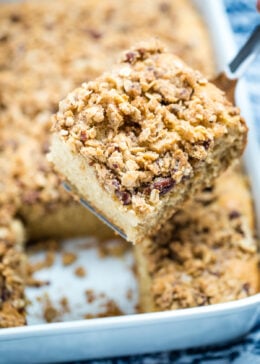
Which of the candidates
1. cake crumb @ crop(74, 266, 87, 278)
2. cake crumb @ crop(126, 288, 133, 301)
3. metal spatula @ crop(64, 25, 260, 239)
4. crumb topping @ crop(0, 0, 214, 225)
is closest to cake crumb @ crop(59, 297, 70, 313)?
cake crumb @ crop(74, 266, 87, 278)

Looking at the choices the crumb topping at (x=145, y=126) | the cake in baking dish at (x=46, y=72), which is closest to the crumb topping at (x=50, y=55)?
the cake in baking dish at (x=46, y=72)

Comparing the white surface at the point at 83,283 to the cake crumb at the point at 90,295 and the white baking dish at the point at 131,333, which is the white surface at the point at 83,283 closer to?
the cake crumb at the point at 90,295

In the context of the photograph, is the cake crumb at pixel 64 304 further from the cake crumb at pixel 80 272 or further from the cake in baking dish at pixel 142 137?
the cake in baking dish at pixel 142 137

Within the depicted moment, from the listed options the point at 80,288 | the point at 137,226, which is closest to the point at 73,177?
the point at 137,226

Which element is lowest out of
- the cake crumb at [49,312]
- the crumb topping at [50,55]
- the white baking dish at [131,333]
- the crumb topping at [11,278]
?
the white baking dish at [131,333]

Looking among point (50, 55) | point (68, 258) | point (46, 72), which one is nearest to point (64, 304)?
point (68, 258)

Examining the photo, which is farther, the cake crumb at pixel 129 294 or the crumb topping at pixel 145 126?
the cake crumb at pixel 129 294

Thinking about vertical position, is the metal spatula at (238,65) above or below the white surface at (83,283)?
above

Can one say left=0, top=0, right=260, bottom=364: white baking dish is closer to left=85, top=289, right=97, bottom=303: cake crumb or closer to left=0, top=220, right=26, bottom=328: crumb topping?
left=0, top=220, right=26, bottom=328: crumb topping

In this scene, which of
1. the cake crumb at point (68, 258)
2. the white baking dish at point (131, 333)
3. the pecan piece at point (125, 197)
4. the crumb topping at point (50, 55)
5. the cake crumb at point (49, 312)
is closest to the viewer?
the pecan piece at point (125, 197)

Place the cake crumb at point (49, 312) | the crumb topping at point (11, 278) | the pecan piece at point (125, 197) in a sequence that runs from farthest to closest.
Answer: the cake crumb at point (49, 312)
the crumb topping at point (11, 278)
the pecan piece at point (125, 197)
